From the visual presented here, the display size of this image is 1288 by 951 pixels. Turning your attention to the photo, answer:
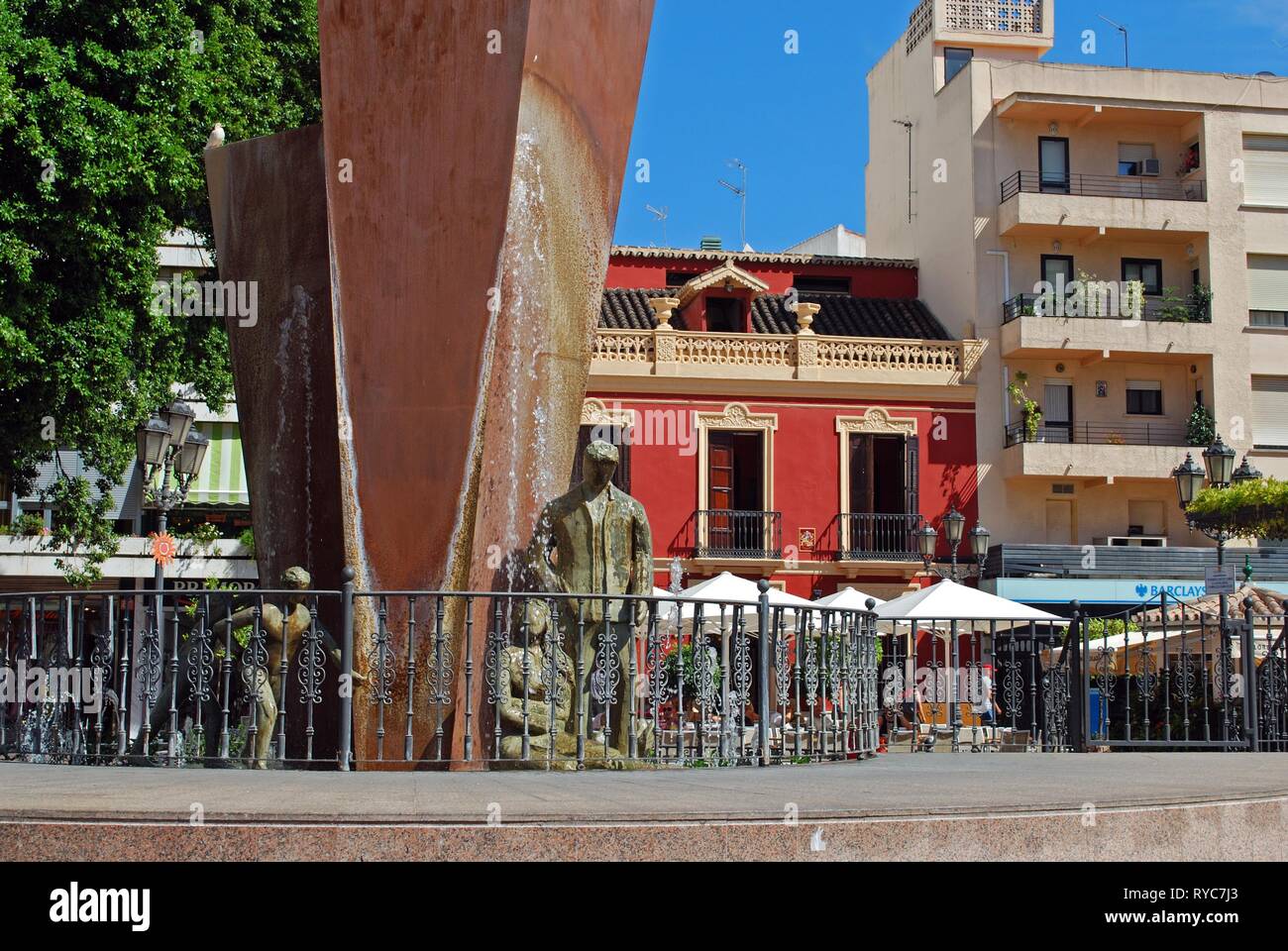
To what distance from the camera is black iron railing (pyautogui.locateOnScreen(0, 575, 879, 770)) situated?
7.39 metres

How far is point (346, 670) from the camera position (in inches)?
285

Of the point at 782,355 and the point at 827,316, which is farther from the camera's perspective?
the point at 827,316

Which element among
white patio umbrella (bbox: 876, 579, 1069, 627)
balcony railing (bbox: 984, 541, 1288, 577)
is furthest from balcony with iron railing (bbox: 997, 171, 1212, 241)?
white patio umbrella (bbox: 876, 579, 1069, 627)

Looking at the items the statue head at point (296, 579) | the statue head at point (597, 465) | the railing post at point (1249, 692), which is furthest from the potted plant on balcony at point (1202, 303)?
the statue head at point (296, 579)

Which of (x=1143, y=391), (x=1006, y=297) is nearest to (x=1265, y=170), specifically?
(x=1143, y=391)

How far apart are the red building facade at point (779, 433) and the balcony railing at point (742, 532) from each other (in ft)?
0.11

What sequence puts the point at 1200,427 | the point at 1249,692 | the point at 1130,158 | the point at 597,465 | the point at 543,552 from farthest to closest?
the point at 1130,158 → the point at 1200,427 → the point at 1249,692 → the point at 543,552 → the point at 597,465

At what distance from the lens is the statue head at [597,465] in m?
8.44

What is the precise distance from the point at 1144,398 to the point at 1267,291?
11.4 ft

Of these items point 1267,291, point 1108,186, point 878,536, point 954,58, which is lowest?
point 878,536

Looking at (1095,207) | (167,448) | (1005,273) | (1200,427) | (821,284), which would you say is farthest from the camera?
(821,284)

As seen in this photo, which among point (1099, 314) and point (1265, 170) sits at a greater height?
point (1265, 170)

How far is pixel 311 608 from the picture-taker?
7.57 meters

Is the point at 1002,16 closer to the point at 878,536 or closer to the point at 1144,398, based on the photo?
the point at 1144,398
